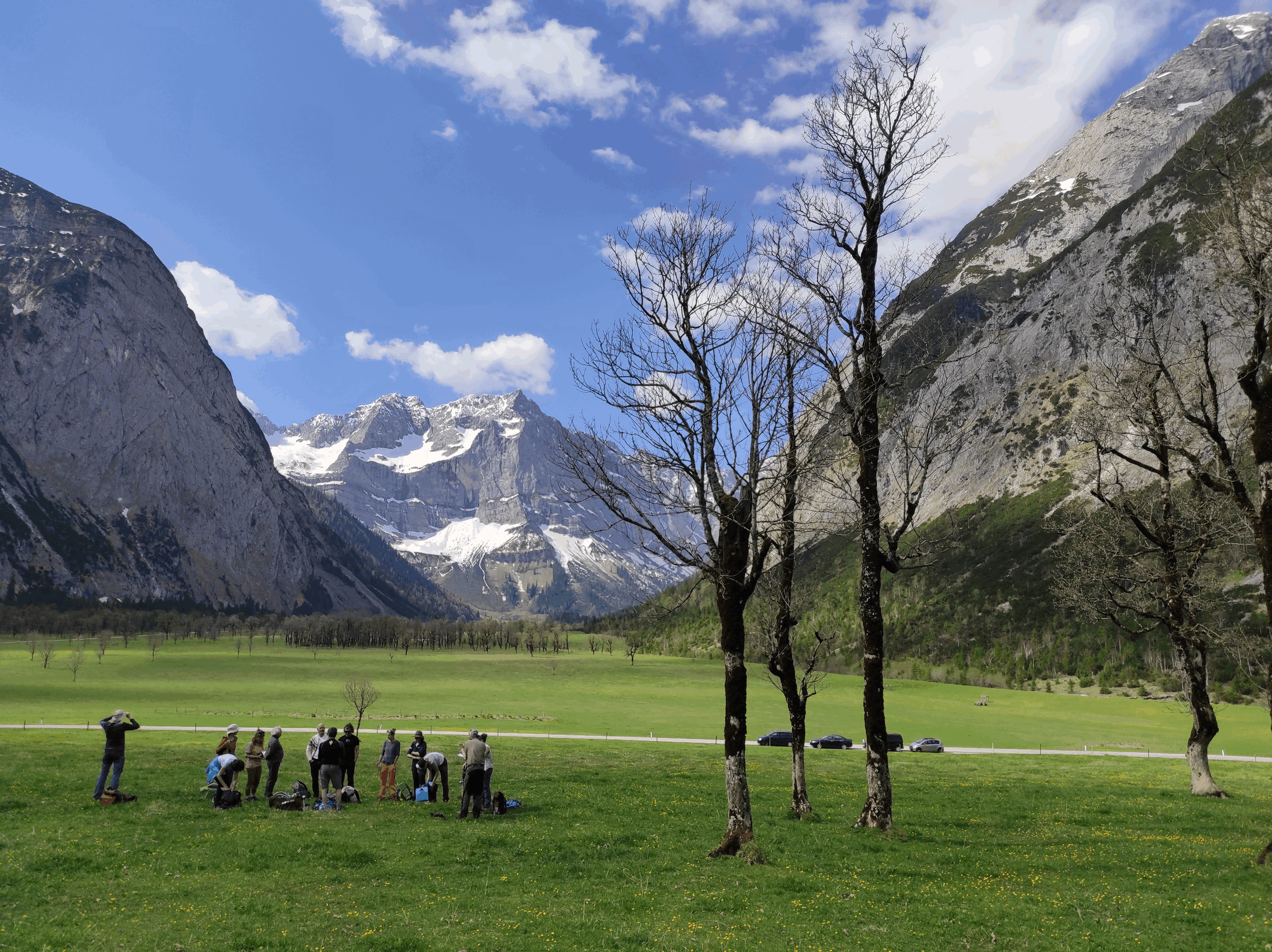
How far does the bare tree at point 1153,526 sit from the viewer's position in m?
25.6

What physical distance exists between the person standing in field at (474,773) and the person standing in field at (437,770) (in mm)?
2701

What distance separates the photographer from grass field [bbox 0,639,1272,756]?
2911 inches

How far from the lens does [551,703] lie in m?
103

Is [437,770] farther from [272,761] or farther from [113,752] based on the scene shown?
[113,752]

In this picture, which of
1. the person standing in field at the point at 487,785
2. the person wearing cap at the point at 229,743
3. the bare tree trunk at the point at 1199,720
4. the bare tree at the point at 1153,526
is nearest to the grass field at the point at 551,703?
the person wearing cap at the point at 229,743

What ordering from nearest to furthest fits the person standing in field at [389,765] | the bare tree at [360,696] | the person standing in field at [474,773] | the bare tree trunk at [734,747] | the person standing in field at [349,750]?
1. the bare tree trunk at [734,747]
2. the person standing in field at [474,773]
3. the person standing in field at [349,750]
4. the person standing in field at [389,765]
5. the bare tree at [360,696]

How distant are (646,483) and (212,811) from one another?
1658cm

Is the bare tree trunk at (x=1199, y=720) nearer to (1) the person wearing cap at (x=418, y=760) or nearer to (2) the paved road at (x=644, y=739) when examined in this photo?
(2) the paved road at (x=644, y=739)

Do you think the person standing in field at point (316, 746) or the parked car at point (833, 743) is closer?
the person standing in field at point (316, 746)

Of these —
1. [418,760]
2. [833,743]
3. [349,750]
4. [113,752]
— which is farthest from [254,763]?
[833,743]

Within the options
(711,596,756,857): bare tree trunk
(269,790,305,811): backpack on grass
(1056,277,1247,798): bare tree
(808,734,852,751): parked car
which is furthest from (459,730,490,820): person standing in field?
(808,734,852,751): parked car

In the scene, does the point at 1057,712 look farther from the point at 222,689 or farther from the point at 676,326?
the point at 222,689

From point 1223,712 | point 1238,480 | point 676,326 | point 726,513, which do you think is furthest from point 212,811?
point 1223,712

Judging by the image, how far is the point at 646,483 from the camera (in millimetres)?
19625
